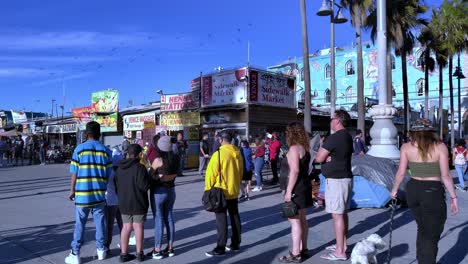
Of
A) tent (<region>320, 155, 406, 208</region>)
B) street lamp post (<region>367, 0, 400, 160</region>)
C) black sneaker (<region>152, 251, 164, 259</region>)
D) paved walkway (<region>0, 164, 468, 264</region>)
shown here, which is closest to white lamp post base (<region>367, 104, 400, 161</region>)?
street lamp post (<region>367, 0, 400, 160</region>)

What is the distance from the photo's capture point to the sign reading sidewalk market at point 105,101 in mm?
25391

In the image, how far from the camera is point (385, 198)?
9016 millimetres

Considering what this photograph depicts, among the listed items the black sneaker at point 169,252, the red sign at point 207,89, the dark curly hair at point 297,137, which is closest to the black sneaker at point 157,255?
the black sneaker at point 169,252

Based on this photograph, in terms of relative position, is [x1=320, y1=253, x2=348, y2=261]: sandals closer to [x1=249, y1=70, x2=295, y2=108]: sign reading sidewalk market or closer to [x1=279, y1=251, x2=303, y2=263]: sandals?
[x1=279, y1=251, x2=303, y2=263]: sandals

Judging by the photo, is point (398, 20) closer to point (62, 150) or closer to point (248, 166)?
point (248, 166)

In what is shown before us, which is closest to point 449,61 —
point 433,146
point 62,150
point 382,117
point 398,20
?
point 398,20

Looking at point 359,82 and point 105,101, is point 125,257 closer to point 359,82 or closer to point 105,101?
point 359,82

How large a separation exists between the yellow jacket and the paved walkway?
896 millimetres

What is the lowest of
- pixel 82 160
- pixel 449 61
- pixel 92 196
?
pixel 92 196

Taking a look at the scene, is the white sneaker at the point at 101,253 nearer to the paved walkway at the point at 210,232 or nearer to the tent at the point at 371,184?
the paved walkway at the point at 210,232

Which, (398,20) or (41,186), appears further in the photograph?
(398,20)

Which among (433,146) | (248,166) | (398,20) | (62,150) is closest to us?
(433,146)

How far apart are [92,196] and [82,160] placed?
1.56 feet

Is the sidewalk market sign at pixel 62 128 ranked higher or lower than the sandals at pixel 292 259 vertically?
higher
